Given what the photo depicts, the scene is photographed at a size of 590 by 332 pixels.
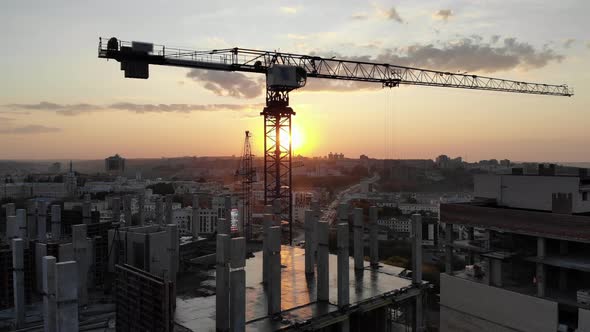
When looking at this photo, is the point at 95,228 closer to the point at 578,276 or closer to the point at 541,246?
the point at 541,246

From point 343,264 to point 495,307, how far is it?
24.9 ft

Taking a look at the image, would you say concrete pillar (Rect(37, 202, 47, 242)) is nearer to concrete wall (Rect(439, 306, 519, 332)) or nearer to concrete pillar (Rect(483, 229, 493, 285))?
concrete wall (Rect(439, 306, 519, 332))

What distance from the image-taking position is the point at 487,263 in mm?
19469

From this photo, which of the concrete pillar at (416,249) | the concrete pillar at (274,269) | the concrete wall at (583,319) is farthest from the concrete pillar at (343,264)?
the concrete wall at (583,319)

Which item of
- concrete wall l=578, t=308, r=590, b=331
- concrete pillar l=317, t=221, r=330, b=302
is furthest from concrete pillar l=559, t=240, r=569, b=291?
concrete pillar l=317, t=221, r=330, b=302

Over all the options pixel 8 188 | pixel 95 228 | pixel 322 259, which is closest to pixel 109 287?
pixel 95 228

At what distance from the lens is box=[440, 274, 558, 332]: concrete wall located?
661 inches

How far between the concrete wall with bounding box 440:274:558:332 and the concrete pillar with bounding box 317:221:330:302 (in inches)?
286

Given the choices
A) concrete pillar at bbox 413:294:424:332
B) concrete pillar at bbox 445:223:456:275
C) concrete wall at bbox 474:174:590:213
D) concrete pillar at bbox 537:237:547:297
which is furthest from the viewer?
concrete pillar at bbox 445:223:456:275

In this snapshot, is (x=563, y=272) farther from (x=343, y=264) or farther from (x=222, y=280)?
(x=222, y=280)

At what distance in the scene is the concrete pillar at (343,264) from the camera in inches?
583

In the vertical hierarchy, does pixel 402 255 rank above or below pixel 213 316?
below

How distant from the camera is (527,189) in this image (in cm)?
2048

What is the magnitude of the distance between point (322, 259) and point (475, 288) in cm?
802
